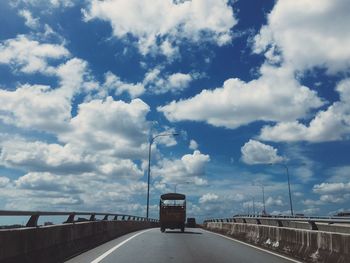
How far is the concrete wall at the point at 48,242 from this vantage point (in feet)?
29.6

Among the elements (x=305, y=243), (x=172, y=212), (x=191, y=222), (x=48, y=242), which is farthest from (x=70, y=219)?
(x=191, y=222)

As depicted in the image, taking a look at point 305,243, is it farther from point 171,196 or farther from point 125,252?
point 171,196

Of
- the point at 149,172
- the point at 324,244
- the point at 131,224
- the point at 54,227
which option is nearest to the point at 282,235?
the point at 324,244

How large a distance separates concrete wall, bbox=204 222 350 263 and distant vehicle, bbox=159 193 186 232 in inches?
624

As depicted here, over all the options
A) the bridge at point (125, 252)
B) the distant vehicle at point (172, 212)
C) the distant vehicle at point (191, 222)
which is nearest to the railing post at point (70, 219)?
the bridge at point (125, 252)

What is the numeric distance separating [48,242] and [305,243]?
22.8 feet

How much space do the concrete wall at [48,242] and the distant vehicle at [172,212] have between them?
55.6ft

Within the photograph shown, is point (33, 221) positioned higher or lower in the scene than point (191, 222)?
lower

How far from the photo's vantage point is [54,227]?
12562 mm

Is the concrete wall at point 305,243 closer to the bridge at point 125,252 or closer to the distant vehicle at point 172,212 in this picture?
the bridge at point 125,252

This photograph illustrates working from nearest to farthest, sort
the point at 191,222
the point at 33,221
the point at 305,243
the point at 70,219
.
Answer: the point at 33,221 → the point at 305,243 → the point at 70,219 → the point at 191,222

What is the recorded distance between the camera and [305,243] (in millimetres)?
13680

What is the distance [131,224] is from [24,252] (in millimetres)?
27918

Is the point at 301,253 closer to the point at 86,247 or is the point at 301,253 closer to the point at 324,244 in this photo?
the point at 324,244
